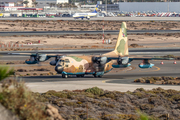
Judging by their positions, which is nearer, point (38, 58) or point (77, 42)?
point (38, 58)

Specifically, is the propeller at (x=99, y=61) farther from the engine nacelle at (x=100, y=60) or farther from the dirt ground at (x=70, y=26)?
the dirt ground at (x=70, y=26)

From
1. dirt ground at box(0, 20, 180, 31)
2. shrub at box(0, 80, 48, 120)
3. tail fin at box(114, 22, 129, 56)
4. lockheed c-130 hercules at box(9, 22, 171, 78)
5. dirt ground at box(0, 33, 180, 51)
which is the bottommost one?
dirt ground at box(0, 33, 180, 51)

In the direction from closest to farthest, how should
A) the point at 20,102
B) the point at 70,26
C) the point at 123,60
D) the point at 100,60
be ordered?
the point at 20,102 < the point at 123,60 < the point at 100,60 < the point at 70,26

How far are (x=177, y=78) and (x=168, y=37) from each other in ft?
200

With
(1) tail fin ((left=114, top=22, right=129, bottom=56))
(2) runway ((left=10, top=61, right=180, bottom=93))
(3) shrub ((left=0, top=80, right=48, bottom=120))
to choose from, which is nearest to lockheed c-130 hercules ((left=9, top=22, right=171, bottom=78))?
(2) runway ((left=10, top=61, right=180, bottom=93))

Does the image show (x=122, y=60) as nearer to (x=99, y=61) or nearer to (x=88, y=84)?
(x=99, y=61)

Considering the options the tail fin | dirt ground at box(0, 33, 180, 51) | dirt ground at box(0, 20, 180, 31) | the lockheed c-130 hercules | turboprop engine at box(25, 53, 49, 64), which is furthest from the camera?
dirt ground at box(0, 20, 180, 31)

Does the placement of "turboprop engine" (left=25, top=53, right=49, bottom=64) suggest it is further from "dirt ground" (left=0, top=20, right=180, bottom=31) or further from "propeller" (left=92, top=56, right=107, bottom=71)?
"dirt ground" (left=0, top=20, right=180, bottom=31)

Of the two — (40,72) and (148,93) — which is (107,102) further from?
(40,72)

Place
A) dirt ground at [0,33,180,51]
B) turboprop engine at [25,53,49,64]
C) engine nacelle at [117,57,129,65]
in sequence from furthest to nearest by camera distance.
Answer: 1. dirt ground at [0,33,180,51]
2. turboprop engine at [25,53,49,64]
3. engine nacelle at [117,57,129,65]

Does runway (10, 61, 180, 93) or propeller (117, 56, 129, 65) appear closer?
runway (10, 61, 180, 93)

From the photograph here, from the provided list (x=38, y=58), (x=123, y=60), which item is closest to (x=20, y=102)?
(x=123, y=60)

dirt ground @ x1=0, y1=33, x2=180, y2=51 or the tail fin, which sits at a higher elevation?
the tail fin

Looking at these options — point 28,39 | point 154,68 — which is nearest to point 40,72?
point 154,68
